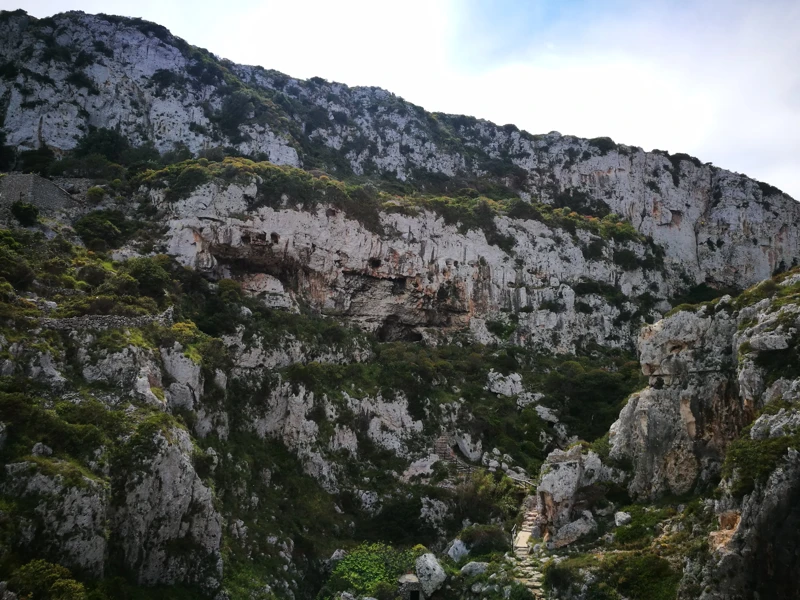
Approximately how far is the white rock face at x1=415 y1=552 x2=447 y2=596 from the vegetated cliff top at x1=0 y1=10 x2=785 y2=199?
5020cm

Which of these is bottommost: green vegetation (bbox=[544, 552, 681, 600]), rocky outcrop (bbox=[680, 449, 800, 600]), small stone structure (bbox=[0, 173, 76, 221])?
green vegetation (bbox=[544, 552, 681, 600])

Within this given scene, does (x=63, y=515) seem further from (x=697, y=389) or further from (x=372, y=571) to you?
(x=697, y=389)

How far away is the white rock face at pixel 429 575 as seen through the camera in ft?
79.3

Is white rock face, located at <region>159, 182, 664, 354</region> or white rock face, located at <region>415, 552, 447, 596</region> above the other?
white rock face, located at <region>159, 182, 664, 354</region>

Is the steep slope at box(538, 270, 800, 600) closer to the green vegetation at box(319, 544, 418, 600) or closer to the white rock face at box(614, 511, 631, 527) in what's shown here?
the white rock face at box(614, 511, 631, 527)

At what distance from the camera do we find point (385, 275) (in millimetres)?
53094

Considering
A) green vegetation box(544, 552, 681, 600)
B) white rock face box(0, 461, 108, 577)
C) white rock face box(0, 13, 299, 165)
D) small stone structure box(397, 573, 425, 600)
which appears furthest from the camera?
white rock face box(0, 13, 299, 165)

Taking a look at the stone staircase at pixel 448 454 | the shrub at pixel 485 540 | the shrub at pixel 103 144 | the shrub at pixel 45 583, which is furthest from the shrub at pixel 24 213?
the shrub at pixel 485 540

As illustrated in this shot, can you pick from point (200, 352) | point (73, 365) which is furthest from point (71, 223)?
point (73, 365)

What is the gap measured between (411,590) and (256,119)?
190 feet

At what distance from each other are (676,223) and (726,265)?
24.7 feet

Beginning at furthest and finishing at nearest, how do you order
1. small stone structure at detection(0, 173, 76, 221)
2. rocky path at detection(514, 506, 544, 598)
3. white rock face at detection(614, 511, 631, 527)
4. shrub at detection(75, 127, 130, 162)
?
shrub at detection(75, 127, 130, 162)
small stone structure at detection(0, 173, 76, 221)
white rock face at detection(614, 511, 631, 527)
rocky path at detection(514, 506, 544, 598)

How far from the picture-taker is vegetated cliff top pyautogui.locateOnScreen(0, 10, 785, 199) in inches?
2303

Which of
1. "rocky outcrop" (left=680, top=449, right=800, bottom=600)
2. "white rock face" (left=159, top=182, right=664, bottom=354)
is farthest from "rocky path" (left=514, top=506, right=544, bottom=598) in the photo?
"white rock face" (left=159, top=182, right=664, bottom=354)
